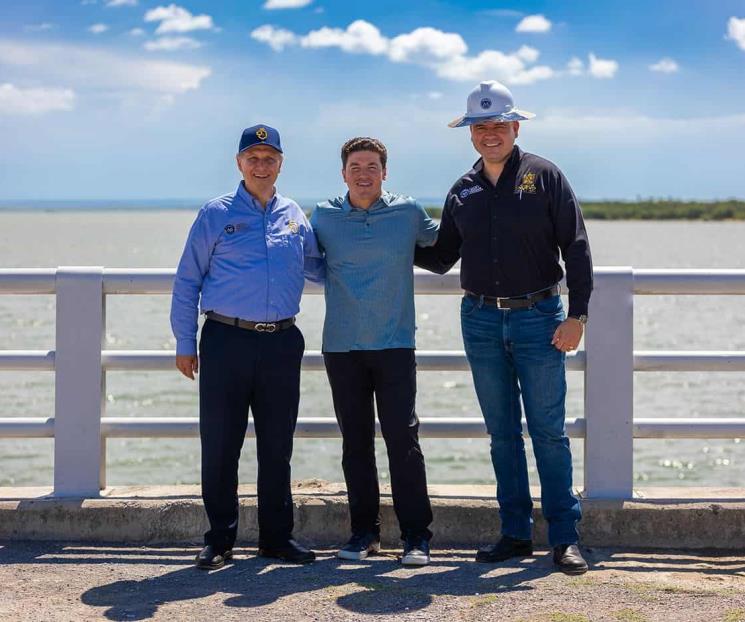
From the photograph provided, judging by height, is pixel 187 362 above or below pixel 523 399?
above

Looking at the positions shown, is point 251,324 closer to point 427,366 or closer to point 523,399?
point 427,366

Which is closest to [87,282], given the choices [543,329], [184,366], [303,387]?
[184,366]

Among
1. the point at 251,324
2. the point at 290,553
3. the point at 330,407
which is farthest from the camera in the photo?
the point at 330,407

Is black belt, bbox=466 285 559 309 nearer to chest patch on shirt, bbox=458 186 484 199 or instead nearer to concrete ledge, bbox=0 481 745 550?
chest patch on shirt, bbox=458 186 484 199

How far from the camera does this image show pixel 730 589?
491cm

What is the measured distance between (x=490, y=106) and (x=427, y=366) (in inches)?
53.4

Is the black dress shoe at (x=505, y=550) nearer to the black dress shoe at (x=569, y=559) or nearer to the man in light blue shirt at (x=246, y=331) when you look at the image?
the black dress shoe at (x=569, y=559)

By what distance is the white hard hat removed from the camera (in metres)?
5.18

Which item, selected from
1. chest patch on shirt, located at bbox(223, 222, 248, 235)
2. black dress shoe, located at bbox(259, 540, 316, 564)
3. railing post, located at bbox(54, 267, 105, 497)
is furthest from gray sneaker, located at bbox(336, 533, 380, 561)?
chest patch on shirt, located at bbox(223, 222, 248, 235)

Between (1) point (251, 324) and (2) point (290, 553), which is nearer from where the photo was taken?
(1) point (251, 324)

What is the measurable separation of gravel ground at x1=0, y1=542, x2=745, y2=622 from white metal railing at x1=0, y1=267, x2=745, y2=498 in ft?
1.71

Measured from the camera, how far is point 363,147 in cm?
526

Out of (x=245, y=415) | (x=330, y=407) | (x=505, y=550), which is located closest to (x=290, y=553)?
(x=245, y=415)

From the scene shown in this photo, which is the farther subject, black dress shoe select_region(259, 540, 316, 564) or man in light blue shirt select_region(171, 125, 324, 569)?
black dress shoe select_region(259, 540, 316, 564)
